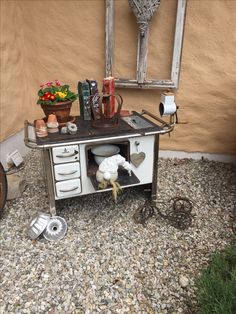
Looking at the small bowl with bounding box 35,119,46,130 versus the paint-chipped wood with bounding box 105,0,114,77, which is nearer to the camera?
the small bowl with bounding box 35,119,46,130

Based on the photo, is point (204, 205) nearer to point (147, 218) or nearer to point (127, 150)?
point (147, 218)

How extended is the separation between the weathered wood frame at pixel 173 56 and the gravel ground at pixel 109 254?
3.45 ft

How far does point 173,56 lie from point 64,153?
158 centimetres

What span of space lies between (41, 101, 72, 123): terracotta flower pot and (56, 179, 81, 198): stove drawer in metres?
0.49

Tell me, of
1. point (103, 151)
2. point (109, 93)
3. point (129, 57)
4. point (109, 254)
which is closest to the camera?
point (109, 254)

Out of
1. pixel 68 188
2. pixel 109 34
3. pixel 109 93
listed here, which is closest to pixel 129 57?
pixel 109 34

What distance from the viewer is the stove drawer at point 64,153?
1.88 m

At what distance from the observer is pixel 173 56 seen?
2703 millimetres

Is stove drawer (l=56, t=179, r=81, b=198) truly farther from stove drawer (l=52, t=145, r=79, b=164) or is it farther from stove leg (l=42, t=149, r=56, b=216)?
stove drawer (l=52, t=145, r=79, b=164)

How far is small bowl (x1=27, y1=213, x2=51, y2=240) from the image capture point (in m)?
1.94

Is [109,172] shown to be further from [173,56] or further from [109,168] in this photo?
[173,56]

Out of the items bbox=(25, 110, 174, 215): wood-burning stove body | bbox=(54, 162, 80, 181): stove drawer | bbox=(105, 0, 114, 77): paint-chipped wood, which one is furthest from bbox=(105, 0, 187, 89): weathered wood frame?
bbox=(54, 162, 80, 181): stove drawer

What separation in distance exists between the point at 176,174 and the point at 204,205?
1.86 feet

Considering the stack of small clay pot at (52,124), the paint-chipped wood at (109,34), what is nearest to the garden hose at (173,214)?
the stack of small clay pot at (52,124)
